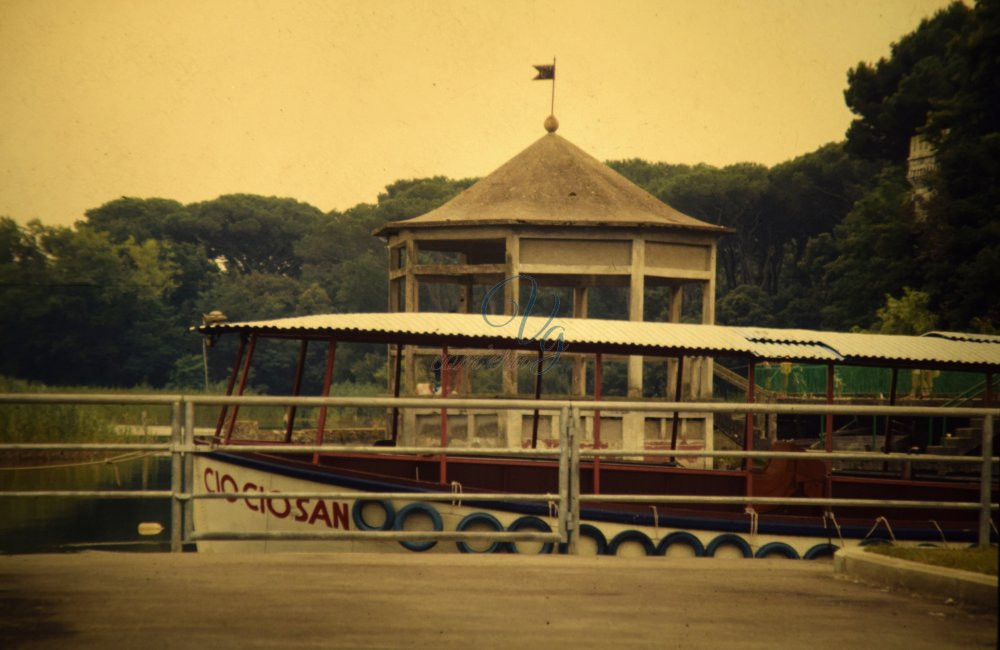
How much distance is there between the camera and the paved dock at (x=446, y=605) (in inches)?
271

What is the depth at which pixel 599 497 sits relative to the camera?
984cm

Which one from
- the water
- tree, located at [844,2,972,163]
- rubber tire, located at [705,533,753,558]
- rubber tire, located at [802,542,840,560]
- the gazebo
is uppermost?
tree, located at [844,2,972,163]

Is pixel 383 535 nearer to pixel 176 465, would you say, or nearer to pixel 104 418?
pixel 176 465

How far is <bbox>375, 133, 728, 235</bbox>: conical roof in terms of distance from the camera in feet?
102

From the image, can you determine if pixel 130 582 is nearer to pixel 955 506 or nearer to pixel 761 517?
pixel 955 506

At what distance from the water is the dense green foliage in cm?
2053

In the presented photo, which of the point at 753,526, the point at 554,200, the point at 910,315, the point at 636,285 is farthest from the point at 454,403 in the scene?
the point at 910,315

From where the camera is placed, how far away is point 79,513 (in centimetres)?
3612

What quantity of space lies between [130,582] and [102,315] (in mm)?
61112

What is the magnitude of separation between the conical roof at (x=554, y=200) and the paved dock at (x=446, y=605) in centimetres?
2148

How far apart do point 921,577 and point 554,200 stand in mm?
24640

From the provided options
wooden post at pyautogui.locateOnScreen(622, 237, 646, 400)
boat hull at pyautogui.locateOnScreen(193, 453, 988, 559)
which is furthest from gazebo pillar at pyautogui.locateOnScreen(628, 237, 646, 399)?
boat hull at pyautogui.locateOnScreen(193, 453, 988, 559)

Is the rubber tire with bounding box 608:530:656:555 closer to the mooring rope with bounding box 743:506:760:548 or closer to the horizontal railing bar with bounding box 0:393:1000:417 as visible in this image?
the mooring rope with bounding box 743:506:760:548

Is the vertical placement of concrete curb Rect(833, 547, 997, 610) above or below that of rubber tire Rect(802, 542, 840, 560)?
above
